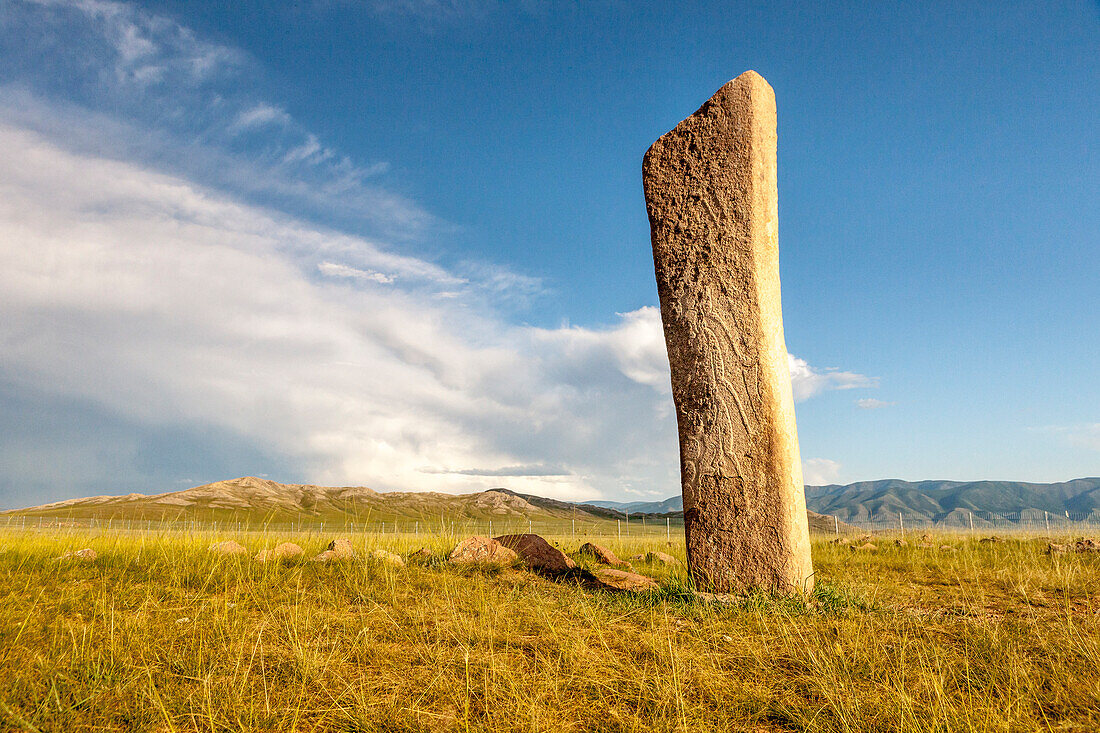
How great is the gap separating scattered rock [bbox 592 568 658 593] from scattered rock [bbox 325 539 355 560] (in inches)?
111

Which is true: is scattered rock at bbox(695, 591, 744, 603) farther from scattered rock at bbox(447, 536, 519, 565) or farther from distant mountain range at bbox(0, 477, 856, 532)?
distant mountain range at bbox(0, 477, 856, 532)

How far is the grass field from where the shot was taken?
8.69ft

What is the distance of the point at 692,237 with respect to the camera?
575cm

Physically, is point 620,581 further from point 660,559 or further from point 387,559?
point 660,559

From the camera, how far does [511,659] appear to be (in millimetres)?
3354

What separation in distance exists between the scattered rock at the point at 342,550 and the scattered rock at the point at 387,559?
0.26 meters

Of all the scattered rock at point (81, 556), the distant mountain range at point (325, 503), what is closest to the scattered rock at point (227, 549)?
the scattered rock at point (81, 556)

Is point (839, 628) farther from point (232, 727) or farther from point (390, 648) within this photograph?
point (232, 727)

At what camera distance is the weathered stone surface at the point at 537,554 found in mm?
6840

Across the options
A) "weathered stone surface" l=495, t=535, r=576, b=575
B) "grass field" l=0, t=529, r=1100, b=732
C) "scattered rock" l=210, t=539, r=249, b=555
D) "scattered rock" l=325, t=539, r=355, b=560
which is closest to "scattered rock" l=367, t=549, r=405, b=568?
"scattered rock" l=325, t=539, r=355, b=560

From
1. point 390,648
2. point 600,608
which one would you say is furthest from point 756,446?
point 390,648

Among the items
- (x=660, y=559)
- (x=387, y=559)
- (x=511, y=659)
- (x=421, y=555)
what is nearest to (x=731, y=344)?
(x=511, y=659)

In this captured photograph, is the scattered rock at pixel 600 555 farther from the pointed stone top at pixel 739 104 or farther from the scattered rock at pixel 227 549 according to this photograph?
the pointed stone top at pixel 739 104

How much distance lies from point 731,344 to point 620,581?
2812mm
